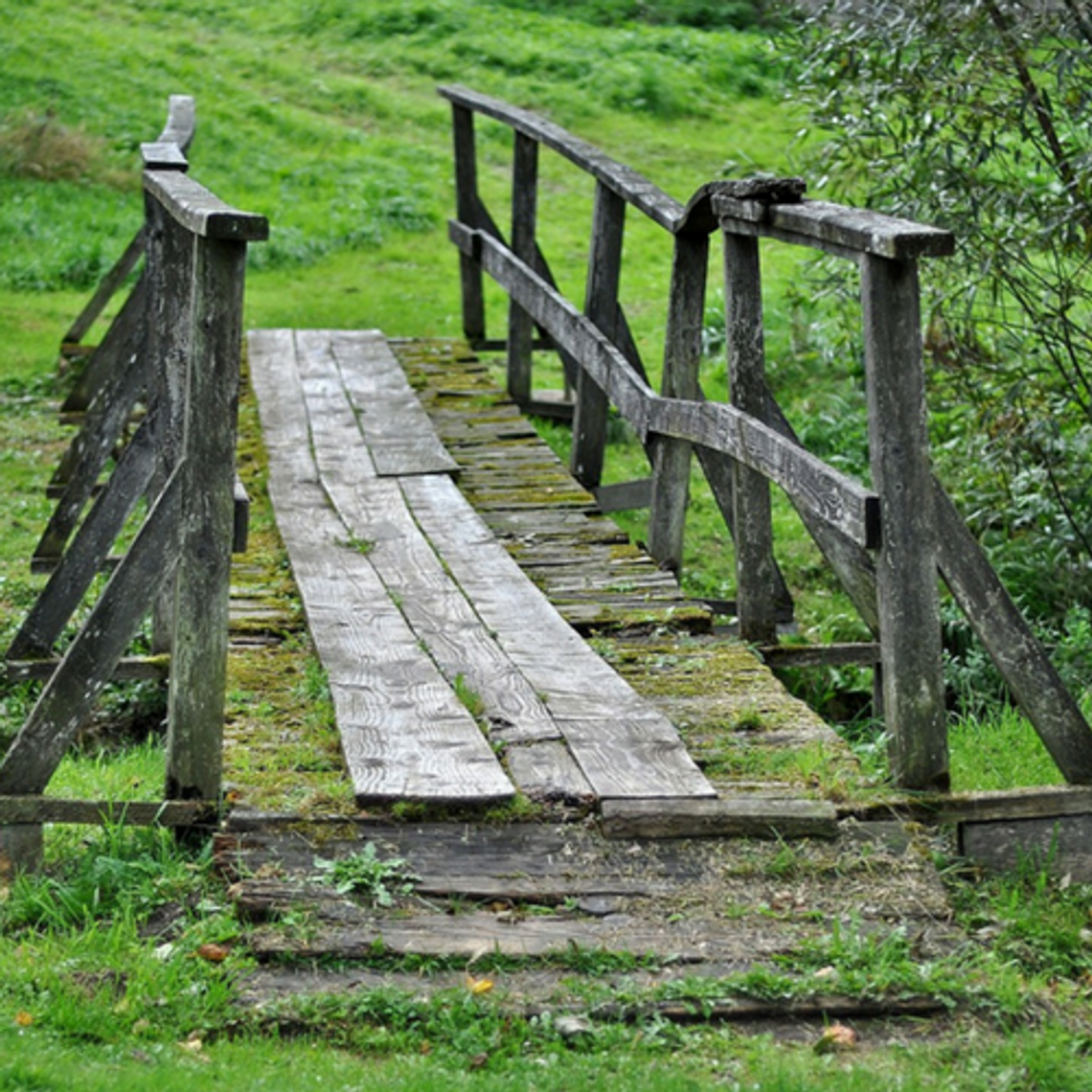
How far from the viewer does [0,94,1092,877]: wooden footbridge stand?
15.0 ft

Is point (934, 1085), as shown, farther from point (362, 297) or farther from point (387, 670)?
point (362, 297)

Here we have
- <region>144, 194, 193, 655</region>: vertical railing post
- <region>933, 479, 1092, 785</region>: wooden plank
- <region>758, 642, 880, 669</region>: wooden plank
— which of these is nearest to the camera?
<region>933, 479, 1092, 785</region>: wooden plank

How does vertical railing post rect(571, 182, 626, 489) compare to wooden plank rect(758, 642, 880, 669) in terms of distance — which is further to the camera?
vertical railing post rect(571, 182, 626, 489)

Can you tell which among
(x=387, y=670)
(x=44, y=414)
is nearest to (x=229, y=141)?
(x=44, y=414)

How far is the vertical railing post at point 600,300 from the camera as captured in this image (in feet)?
28.2

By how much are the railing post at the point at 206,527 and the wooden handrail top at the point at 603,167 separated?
8.63ft

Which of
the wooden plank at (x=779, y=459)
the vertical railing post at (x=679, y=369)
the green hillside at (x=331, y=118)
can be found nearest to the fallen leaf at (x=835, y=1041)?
the wooden plank at (x=779, y=459)

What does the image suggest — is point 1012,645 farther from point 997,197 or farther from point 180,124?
point 180,124

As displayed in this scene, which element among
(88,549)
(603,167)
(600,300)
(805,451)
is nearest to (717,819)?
(805,451)

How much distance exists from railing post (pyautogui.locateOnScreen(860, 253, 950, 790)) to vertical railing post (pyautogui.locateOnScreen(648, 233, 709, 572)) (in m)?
2.40

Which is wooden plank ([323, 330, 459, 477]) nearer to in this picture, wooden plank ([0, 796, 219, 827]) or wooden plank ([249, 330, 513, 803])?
wooden plank ([249, 330, 513, 803])

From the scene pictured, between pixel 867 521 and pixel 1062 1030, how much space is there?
1377 mm

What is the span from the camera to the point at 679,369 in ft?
23.3

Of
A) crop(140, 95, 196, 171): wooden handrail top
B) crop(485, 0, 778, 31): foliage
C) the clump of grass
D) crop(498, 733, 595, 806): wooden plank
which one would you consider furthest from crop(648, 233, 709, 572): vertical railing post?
crop(485, 0, 778, 31): foliage
